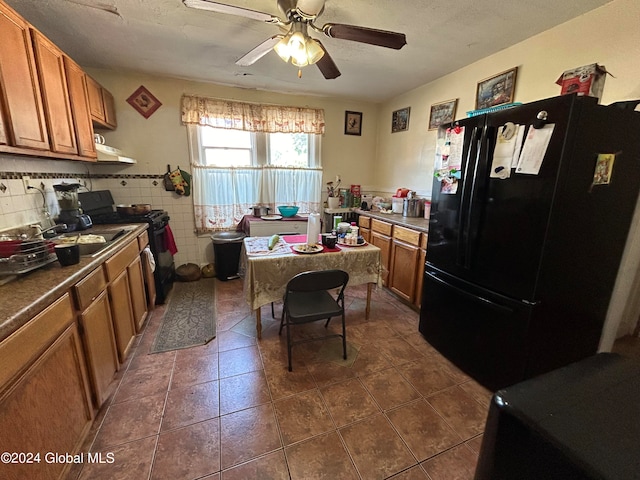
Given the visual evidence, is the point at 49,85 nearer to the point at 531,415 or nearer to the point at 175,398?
the point at 175,398

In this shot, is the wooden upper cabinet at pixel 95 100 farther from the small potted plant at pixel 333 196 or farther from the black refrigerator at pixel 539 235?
the black refrigerator at pixel 539 235

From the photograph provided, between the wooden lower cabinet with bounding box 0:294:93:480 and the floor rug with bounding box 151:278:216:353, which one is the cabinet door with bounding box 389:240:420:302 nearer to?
the floor rug with bounding box 151:278:216:353

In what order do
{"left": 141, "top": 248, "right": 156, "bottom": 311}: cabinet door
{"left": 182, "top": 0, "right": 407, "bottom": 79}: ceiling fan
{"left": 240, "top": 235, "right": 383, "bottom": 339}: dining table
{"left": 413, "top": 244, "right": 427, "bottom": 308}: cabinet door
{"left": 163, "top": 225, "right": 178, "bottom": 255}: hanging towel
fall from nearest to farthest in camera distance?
{"left": 182, "top": 0, "right": 407, "bottom": 79}: ceiling fan → {"left": 240, "top": 235, "right": 383, "bottom": 339}: dining table → {"left": 141, "top": 248, "right": 156, "bottom": 311}: cabinet door → {"left": 413, "top": 244, "right": 427, "bottom": 308}: cabinet door → {"left": 163, "top": 225, "right": 178, "bottom": 255}: hanging towel

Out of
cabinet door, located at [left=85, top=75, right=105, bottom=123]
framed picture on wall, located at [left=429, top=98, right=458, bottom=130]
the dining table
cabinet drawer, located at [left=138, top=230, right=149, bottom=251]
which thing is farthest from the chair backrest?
cabinet door, located at [left=85, top=75, right=105, bottom=123]

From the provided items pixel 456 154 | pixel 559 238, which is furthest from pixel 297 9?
pixel 559 238

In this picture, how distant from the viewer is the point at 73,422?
1.26m

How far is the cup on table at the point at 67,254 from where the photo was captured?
1357mm

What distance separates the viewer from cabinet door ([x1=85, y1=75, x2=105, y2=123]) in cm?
240

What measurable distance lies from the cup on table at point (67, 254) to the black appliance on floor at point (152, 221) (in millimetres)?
1308

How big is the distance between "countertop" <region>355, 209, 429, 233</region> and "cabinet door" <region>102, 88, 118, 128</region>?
9.79 feet

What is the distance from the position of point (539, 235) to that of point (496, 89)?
66.6 inches

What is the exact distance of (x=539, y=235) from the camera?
144 centimetres

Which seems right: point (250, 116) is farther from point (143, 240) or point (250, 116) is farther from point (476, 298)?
point (476, 298)

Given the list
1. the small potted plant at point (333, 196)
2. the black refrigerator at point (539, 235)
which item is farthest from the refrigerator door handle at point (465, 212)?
the small potted plant at point (333, 196)
